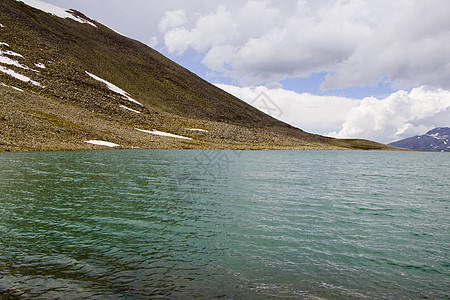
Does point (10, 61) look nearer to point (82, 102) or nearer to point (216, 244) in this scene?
point (82, 102)

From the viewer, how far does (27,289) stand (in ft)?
30.4

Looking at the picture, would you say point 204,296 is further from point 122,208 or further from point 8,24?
point 8,24

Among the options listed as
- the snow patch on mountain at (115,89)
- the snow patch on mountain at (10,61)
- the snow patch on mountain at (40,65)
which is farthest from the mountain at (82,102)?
the snow patch on mountain at (115,89)

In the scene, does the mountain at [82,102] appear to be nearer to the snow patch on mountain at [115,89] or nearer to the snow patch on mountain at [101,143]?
the snow patch on mountain at [101,143]

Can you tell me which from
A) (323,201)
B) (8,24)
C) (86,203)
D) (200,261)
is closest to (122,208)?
(86,203)

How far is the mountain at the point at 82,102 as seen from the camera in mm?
83250

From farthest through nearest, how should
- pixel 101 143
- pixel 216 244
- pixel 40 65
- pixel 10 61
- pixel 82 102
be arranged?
1. pixel 40 65
2. pixel 82 102
3. pixel 10 61
4. pixel 101 143
5. pixel 216 244

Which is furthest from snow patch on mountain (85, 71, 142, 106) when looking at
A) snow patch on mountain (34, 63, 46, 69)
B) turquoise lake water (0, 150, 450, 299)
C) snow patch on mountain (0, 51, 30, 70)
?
turquoise lake water (0, 150, 450, 299)

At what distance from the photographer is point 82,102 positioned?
419 ft

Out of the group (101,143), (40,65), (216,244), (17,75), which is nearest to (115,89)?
(40,65)

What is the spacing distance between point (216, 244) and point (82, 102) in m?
131

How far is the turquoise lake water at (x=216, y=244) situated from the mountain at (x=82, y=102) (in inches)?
2130

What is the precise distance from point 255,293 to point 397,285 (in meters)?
5.35

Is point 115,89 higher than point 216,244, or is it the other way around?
point 115,89
